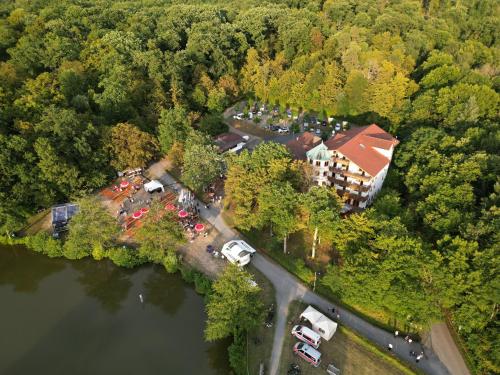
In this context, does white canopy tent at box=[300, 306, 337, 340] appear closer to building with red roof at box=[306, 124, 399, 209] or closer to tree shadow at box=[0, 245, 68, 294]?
Answer: building with red roof at box=[306, 124, 399, 209]

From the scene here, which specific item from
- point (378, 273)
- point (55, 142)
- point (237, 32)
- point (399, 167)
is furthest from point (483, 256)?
point (237, 32)

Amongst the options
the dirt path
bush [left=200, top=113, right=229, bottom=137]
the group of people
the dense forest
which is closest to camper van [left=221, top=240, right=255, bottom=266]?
the dense forest

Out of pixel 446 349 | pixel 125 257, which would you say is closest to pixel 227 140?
pixel 125 257

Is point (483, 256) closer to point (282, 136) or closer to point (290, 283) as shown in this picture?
point (290, 283)

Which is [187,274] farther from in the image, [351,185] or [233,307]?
[351,185]

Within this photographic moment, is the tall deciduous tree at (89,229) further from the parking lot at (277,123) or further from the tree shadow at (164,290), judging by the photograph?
the parking lot at (277,123)

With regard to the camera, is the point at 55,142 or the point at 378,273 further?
the point at 55,142

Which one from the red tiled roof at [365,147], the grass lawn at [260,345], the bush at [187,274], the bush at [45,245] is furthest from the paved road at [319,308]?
the bush at [45,245]
